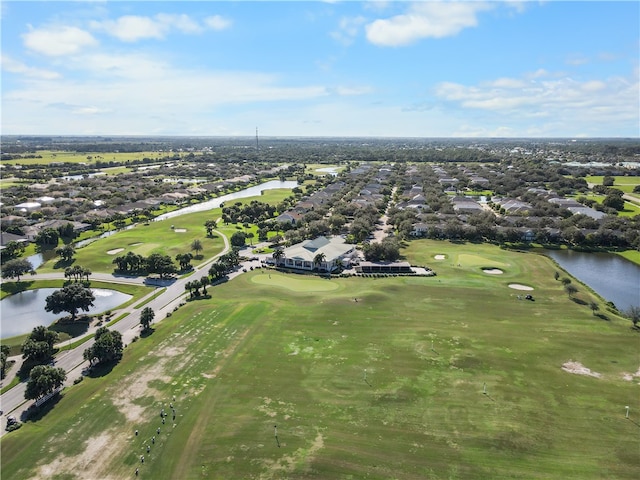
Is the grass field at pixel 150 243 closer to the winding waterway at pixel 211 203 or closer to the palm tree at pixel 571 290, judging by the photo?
the winding waterway at pixel 211 203

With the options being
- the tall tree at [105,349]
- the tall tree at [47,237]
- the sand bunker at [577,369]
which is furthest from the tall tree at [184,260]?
the sand bunker at [577,369]

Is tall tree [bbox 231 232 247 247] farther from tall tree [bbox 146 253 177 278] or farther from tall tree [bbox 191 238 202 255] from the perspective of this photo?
tall tree [bbox 146 253 177 278]

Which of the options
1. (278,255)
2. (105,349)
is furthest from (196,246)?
(105,349)

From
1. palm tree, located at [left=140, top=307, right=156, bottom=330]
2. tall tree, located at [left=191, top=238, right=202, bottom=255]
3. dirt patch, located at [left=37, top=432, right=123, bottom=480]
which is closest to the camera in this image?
dirt patch, located at [left=37, top=432, right=123, bottom=480]

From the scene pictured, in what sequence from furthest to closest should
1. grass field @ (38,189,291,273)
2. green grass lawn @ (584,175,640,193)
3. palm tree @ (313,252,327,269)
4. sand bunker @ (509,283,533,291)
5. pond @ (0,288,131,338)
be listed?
green grass lawn @ (584,175,640,193) < grass field @ (38,189,291,273) < palm tree @ (313,252,327,269) < sand bunker @ (509,283,533,291) < pond @ (0,288,131,338)

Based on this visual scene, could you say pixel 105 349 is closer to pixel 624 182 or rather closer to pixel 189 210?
pixel 189 210

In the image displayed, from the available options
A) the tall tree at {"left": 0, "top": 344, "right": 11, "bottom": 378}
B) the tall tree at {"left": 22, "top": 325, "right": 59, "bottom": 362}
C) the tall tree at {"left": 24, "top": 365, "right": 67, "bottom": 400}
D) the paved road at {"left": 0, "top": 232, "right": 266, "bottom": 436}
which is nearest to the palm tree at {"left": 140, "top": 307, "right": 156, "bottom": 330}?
the paved road at {"left": 0, "top": 232, "right": 266, "bottom": 436}
